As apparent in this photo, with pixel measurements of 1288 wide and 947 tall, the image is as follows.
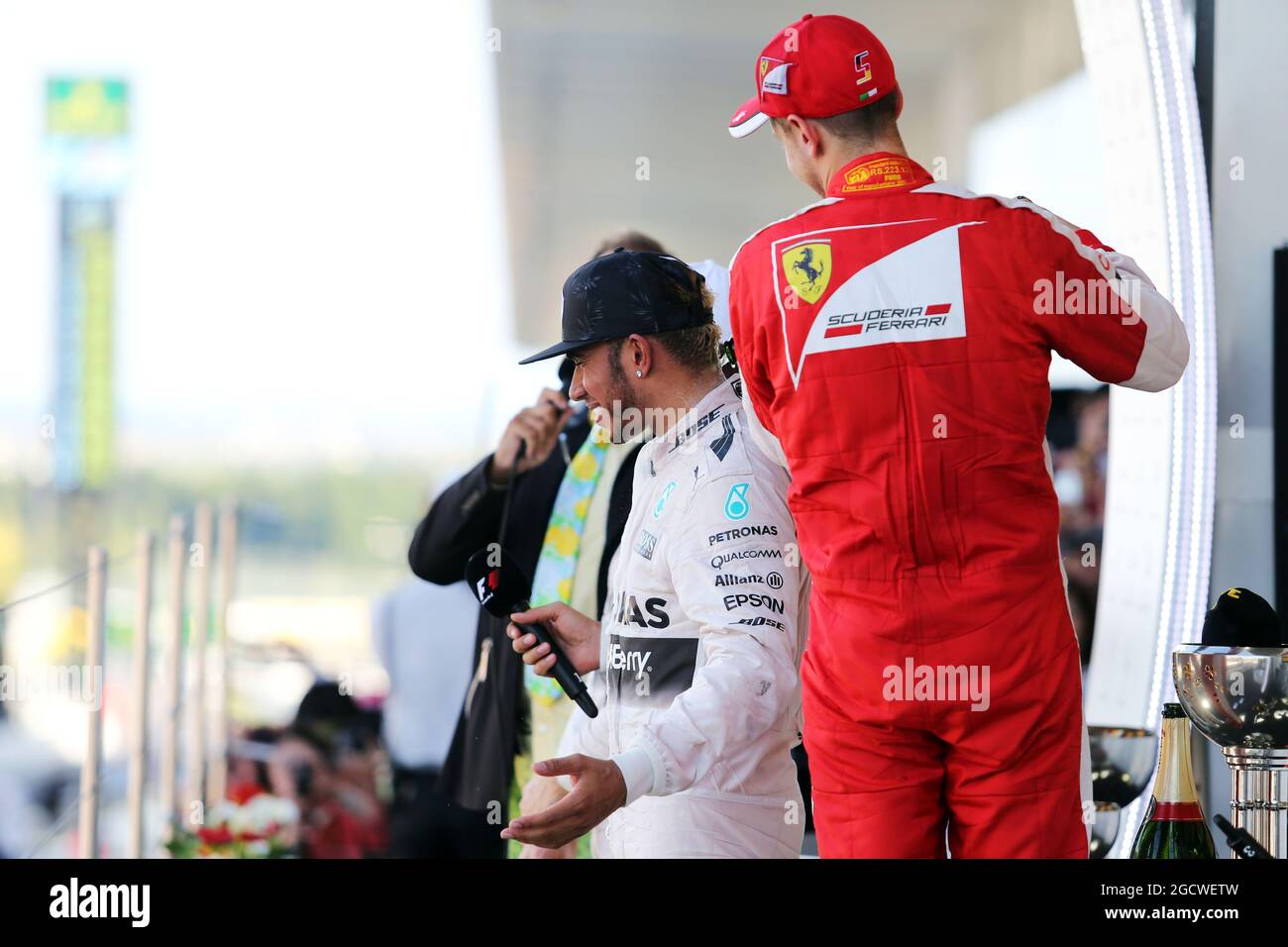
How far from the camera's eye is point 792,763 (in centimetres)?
191

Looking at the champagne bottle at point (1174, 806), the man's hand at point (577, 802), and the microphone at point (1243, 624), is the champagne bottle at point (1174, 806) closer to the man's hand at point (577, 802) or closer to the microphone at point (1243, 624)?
the microphone at point (1243, 624)

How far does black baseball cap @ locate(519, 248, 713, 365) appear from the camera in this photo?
1.95 metres

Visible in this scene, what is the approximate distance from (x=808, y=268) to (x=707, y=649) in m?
0.47

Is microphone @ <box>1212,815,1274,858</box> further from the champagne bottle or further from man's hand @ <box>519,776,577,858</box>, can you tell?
man's hand @ <box>519,776,577,858</box>

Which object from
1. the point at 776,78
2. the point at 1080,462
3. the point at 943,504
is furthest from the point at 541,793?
the point at 1080,462

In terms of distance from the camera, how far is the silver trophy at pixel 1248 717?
78.4 inches

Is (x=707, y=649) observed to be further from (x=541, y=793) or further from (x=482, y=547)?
(x=482, y=547)

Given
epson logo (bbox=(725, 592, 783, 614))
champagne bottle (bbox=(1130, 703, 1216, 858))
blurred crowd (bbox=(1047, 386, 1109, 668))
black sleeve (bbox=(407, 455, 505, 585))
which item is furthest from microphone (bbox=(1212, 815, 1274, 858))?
blurred crowd (bbox=(1047, 386, 1109, 668))

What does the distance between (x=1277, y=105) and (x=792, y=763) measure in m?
1.77

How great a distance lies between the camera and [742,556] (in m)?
1.77

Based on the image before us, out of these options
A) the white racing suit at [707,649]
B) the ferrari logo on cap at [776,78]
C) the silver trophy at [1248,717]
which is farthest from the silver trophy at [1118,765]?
the ferrari logo on cap at [776,78]

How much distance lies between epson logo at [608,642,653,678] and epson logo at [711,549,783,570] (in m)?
0.18
